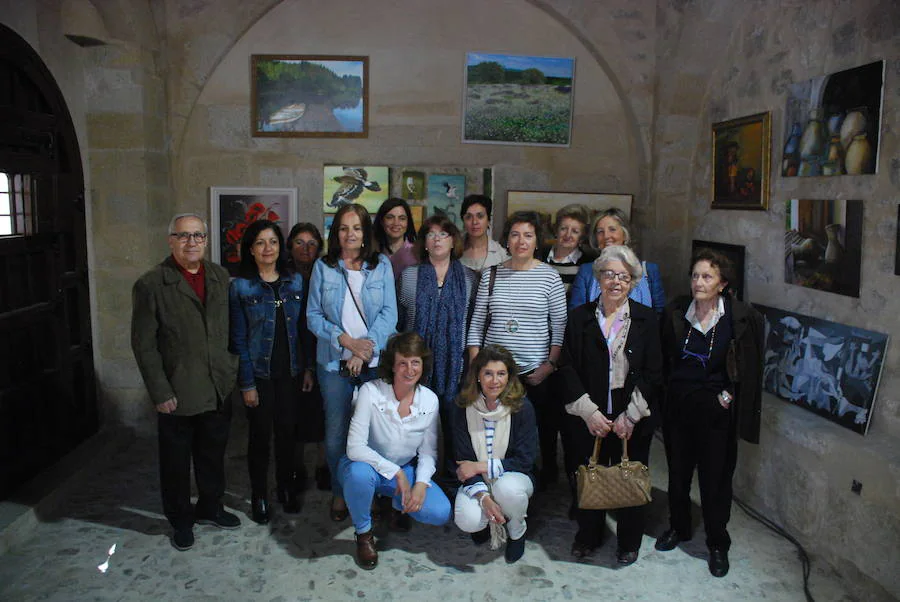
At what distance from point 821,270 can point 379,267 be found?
8.43ft

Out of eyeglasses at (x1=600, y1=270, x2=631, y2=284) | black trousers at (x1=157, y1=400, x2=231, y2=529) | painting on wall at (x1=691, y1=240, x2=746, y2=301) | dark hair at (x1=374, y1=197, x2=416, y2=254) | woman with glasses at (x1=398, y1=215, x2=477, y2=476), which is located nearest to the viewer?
eyeglasses at (x1=600, y1=270, x2=631, y2=284)

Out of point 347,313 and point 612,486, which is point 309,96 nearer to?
point 347,313

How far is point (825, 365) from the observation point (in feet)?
13.3

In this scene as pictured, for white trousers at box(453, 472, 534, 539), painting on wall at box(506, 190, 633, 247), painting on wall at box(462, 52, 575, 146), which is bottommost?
white trousers at box(453, 472, 534, 539)

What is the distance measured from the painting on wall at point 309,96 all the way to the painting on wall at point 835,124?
327 cm

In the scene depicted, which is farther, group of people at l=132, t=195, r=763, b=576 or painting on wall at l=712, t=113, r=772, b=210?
painting on wall at l=712, t=113, r=772, b=210

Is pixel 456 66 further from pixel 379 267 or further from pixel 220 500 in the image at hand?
pixel 220 500

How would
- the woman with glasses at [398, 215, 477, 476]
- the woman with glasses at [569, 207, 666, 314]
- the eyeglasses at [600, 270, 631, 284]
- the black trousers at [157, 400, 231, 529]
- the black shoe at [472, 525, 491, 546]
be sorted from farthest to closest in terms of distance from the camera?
1. the woman with glasses at [569, 207, 666, 314]
2. the woman with glasses at [398, 215, 477, 476]
3. the black shoe at [472, 525, 491, 546]
4. the black trousers at [157, 400, 231, 529]
5. the eyeglasses at [600, 270, 631, 284]

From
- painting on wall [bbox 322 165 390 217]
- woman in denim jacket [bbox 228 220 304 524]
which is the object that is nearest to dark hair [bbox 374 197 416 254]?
woman in denim jacket [bbox 228 220 304 524]

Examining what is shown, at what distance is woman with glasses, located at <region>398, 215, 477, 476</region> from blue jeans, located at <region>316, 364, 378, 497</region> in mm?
374

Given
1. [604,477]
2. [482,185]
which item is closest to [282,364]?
[604,477]

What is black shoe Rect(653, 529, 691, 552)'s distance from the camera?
3938 mm

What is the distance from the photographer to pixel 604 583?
3.62 metres

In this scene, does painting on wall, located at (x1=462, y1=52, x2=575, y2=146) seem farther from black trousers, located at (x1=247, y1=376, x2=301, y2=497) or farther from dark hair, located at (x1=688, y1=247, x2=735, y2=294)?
black trousers, located at (x1=247, y1=376, x2=301, y2=497)
